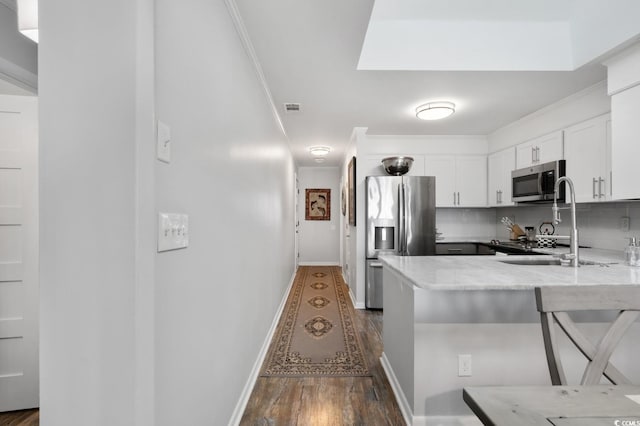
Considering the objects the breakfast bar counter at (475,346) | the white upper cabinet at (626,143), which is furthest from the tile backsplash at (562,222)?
the breakfast bar counter at (475,346)

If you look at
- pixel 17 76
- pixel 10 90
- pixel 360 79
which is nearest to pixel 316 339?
pixel 360 79

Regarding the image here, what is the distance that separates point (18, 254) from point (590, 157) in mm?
4552

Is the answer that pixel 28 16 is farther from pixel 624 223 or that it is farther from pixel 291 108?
pixel 624 223

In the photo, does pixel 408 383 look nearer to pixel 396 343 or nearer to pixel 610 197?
pixel 396 343

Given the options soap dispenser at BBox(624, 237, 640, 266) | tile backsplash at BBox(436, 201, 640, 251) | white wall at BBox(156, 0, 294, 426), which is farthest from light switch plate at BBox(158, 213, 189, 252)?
tile backsplash at BBox(436, 201, 640, 251)

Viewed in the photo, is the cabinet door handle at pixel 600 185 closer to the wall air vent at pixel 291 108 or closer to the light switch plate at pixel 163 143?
the wall air vent at pixel 291 108

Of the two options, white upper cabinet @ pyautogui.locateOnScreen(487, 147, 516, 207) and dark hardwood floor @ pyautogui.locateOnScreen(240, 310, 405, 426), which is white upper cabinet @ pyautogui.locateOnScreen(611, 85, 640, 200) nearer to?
white upper cabinet @ pyautogui.locateOnScreen(487, 147, 516, 207)

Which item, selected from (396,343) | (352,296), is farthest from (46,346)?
(352,296)

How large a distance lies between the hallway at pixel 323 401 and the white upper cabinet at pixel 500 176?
2.89 metres

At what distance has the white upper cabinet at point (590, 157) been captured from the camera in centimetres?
271

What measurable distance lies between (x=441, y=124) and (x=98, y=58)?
3932 mm

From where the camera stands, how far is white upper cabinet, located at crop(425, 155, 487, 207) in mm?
4402

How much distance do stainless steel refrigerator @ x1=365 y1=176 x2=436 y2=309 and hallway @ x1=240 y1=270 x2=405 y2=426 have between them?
1.59 metres

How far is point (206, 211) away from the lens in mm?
1335
